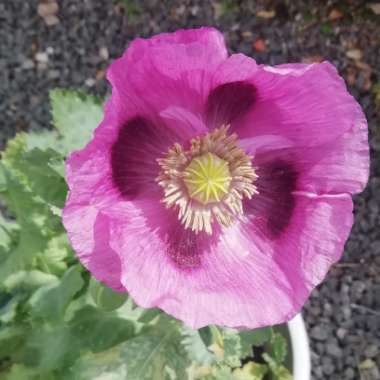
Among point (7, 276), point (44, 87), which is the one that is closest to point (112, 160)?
point (7, 276)

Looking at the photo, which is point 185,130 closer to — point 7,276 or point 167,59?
point 167,59

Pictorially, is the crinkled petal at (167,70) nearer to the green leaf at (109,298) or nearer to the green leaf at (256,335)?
the green leaf at (109,298)

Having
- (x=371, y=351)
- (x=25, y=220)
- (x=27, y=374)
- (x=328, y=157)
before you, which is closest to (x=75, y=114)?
(x=25, y=220)

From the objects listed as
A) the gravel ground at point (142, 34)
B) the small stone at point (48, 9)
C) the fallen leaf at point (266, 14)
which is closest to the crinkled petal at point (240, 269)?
the gravel ground at point (142, 34)

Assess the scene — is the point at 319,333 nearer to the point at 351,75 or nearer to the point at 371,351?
the point at 371,351

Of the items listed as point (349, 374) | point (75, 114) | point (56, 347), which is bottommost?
point (349, 374)

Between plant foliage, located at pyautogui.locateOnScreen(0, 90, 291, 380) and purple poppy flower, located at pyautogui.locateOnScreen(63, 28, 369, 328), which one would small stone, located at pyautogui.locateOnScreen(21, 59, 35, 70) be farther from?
purple poppy flower, located at pyautogui.locateOnScreen(63, 28, 369, 328)

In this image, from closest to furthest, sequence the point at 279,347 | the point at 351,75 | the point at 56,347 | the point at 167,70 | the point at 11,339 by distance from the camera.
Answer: the point at 167,70 → the point at 56,347 → the point at 11,339 → the point at 279,347 → the point at 351,75
